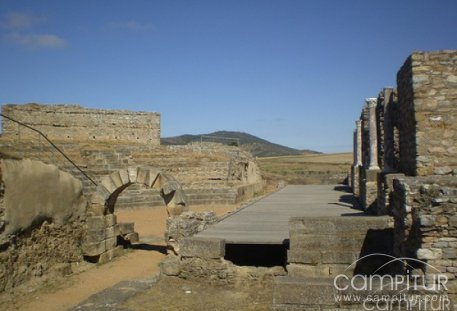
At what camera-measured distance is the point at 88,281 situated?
9.77 m

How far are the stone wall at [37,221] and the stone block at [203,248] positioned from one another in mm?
3330

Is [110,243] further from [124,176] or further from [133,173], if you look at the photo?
[133,173]

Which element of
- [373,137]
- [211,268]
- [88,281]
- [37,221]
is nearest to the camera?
[211,268]

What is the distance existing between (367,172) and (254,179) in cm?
1983

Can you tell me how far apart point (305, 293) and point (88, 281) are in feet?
19.7

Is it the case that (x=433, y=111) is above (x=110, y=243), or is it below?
above

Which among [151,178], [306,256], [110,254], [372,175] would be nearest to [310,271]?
[306,256]

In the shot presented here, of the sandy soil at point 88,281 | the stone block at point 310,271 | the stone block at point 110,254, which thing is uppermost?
the stone block at point 310,271

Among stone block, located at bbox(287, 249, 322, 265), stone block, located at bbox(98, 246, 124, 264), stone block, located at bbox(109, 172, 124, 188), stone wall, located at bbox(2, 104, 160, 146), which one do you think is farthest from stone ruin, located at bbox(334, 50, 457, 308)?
stone wall, located at bbox(2, 104, 160, 146)

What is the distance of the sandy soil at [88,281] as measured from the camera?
7984 mm

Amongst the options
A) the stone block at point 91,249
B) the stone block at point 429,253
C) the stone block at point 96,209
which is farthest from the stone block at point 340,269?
the stone block at point 96,209

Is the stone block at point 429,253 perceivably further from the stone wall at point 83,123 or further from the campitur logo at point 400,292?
the stone wall at point 83,123

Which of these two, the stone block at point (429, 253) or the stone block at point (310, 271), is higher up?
the stone block at point (429, 253)

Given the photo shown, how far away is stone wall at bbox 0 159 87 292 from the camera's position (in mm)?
8266
